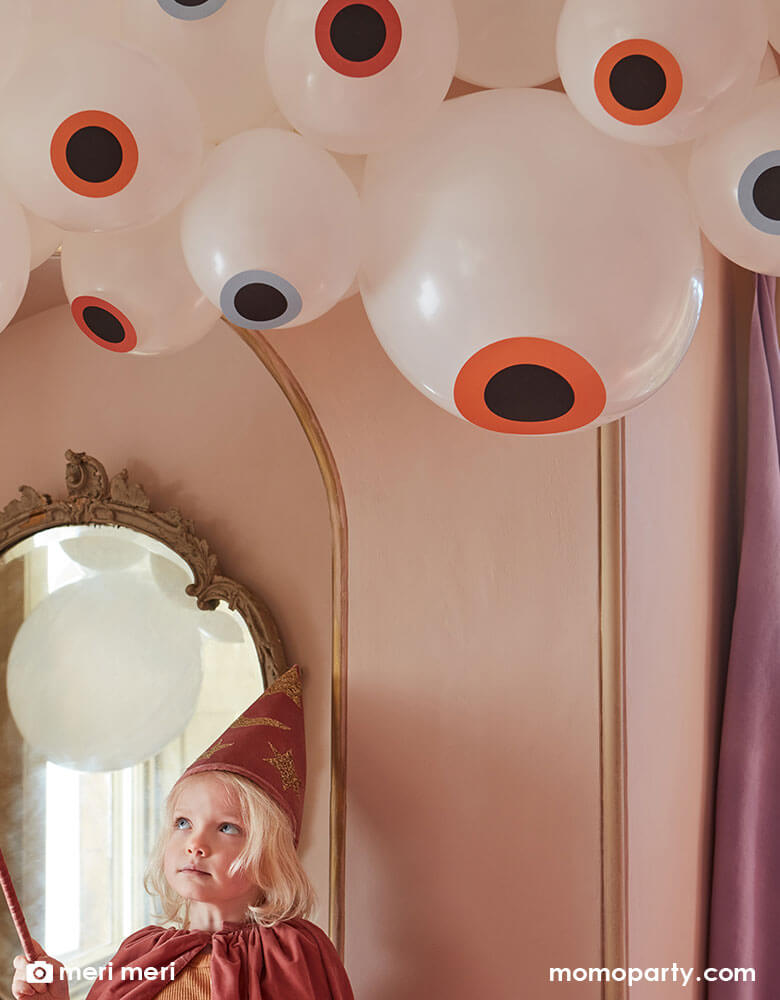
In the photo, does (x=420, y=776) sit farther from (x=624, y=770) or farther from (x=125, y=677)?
(x=125, y=677)

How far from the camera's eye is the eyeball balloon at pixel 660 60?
562mm

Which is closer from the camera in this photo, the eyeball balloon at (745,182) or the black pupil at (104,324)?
the eyeball balloon at (745,182)

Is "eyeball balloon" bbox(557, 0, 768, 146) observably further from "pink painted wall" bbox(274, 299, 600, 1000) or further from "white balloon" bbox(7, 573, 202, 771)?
"white balloon" bbox(7, 573, 202, 771)

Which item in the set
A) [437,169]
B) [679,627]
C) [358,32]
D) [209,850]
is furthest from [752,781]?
[358,32]

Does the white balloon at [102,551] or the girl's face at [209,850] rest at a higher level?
the white balloon at [102,551]

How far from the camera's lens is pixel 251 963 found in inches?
37.6

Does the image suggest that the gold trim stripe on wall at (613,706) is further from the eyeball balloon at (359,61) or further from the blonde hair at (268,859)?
the eyeball balloon at (359,61)

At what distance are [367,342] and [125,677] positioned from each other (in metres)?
0.58

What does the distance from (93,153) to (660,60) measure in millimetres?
354

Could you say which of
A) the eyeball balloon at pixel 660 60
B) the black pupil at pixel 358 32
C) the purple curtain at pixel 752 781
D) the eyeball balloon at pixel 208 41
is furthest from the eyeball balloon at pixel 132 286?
the purple curtain at pixel 752 781

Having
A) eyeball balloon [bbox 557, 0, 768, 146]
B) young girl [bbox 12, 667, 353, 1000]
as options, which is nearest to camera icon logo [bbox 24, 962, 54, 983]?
young girl [bbox 12, 667, 353, 1000]

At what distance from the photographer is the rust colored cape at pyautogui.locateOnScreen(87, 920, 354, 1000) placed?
0.94 meters

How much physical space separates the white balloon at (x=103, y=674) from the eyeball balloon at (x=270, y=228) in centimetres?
69

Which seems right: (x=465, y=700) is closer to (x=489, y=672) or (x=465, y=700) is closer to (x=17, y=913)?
(x=489, y=672)
